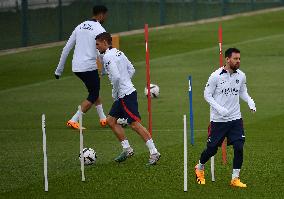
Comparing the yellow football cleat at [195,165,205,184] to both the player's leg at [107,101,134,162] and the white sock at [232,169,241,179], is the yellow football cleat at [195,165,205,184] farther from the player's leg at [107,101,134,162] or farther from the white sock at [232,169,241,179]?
Result: the player's leg at [107,101,134,162]

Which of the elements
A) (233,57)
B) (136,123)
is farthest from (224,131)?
(136,123)

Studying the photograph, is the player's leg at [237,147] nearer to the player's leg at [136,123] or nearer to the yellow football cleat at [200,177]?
the yellow football cleat at [200,177]

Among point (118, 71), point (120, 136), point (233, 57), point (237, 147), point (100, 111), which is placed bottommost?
point (100, 111)

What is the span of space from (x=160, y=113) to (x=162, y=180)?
851cm

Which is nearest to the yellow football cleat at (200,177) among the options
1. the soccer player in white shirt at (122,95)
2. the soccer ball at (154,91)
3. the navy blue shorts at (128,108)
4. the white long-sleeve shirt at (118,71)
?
the soccer player in white shirt at (122,95)

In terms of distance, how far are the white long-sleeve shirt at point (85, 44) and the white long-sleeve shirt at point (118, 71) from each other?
3746 mm

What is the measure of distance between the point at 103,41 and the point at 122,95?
101cm

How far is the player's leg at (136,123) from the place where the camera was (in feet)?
63.2

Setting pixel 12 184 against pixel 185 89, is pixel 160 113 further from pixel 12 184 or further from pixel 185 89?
pixel 12 184

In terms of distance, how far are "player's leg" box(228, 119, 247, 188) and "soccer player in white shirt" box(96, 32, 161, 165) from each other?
2.25 metres

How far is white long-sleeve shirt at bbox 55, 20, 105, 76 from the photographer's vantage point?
915 inches

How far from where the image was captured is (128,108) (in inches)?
766

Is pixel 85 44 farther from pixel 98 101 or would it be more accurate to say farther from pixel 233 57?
pixel 233 57

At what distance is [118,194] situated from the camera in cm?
1694
